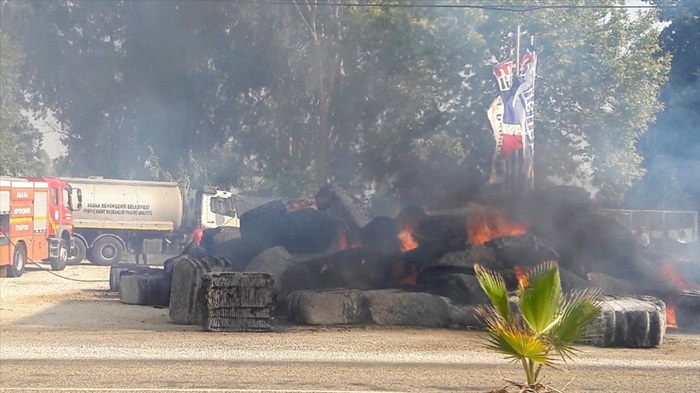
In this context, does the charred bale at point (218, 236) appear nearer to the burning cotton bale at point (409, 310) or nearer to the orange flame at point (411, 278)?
the orange flame at point (411, 278)

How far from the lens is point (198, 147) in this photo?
46750 mm

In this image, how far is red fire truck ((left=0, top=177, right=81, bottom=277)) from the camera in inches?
1056

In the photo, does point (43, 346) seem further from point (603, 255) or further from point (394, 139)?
point (394, 139)

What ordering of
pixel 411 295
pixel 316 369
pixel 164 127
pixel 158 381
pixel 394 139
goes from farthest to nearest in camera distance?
1. pixel 164 127
2. pixel 394 139
3. pixel 411 295
4. pixel 316 369
5. pixel 158 381

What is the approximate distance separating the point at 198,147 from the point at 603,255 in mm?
29783

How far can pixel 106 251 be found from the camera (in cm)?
3575

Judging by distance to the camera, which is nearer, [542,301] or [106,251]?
[542,301]

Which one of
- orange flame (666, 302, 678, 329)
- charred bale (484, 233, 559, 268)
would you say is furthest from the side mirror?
orange flame (666, 302, 678, 329)

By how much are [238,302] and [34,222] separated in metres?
15.4

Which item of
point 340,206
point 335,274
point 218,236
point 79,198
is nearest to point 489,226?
point 335,274

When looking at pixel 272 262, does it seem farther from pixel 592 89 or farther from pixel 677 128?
pixel 677 128

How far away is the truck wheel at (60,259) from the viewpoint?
3076 cm

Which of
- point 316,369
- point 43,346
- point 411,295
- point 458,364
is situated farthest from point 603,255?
point 43,346

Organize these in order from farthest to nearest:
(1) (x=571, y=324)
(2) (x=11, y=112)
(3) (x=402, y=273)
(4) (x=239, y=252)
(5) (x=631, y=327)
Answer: (2) (x=11, y=112) → (4) (x=239, y=252) → (3) (x=402, y=273) → (5) (x=631, y=327) → (1) (x=571, y=324)
